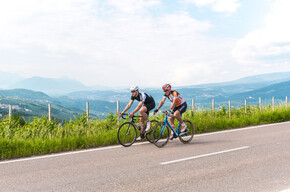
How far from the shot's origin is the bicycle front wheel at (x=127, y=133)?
27.7 ft

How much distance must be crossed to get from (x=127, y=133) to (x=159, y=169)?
10.2ft

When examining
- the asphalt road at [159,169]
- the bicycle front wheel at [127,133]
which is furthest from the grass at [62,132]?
the asphalt road at [159,169]

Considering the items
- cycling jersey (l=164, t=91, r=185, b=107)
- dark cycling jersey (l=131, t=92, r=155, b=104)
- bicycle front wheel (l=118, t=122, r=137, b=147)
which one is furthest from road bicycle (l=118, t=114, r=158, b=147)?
cycling jersey (l=164, t=91, r=185, b=107)

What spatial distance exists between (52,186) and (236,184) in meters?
3.11

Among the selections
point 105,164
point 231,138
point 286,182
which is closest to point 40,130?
point 105,164

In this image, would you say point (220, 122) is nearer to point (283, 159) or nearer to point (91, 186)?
point (283, 159)

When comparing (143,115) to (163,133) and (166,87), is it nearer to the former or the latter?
(163,133)

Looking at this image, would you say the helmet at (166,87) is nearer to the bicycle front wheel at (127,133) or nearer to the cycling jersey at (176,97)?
the cycling jersey at (176,97)

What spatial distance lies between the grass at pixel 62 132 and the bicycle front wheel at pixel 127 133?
38 centimetres

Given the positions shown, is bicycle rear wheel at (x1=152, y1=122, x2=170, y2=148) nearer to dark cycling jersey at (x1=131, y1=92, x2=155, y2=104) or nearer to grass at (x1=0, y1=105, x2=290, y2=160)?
dark cycling jersey at (x1=131, y1=92, x2=155, y2=104)

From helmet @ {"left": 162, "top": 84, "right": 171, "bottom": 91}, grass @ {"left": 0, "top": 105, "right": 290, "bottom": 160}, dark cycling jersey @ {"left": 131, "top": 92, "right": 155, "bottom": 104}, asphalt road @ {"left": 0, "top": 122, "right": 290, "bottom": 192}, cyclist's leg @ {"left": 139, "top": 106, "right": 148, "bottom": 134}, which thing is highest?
helmet @ {"left": 162, "top": 84, "right": 171, "bottom": 91}

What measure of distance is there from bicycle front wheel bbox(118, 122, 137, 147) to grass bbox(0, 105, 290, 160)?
0.38 metres

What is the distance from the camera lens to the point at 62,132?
376 inches

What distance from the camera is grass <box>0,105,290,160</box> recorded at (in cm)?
738
